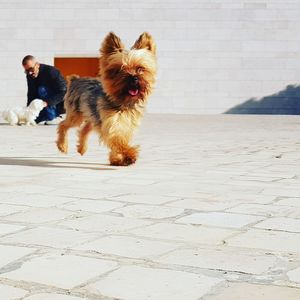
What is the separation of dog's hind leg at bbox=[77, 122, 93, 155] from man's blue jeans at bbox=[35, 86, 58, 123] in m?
7.11

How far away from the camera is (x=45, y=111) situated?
17422 mm

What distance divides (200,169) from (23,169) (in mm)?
1906

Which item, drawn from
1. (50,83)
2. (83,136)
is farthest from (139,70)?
(50,83)

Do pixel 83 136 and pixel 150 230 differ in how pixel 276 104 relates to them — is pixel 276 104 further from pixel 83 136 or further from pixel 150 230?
pixel 150 230

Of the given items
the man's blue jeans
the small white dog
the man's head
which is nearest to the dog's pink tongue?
the man's head

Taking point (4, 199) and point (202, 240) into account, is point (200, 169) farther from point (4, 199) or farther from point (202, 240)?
point (202, 240)

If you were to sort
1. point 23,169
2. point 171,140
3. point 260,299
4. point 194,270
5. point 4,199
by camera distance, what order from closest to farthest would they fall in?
1. point 260,299
2. point 194,270
3. point 4,199
4. point 23,169
5. point 171,140

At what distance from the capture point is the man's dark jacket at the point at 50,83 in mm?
16516

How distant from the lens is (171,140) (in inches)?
515

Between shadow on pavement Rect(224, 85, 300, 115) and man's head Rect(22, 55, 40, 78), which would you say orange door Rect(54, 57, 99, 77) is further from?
man's head Rect(22, 55, 40, 78)

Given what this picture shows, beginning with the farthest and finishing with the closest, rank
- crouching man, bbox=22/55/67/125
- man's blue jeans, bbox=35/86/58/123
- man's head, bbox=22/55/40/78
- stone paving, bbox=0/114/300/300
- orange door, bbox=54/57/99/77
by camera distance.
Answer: orange door, bbox=54/57/99/77, man's blue jeans, bbox=35/86/58/123, crouching man, bbox=22/55/67/125, man's head, bbox=22/55/40/78, stone paving, bbox=0/114/300/300

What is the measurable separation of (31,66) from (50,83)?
1.94ft

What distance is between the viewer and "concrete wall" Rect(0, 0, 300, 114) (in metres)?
25.5

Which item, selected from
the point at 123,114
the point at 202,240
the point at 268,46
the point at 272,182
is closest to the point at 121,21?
the point at 268,46
